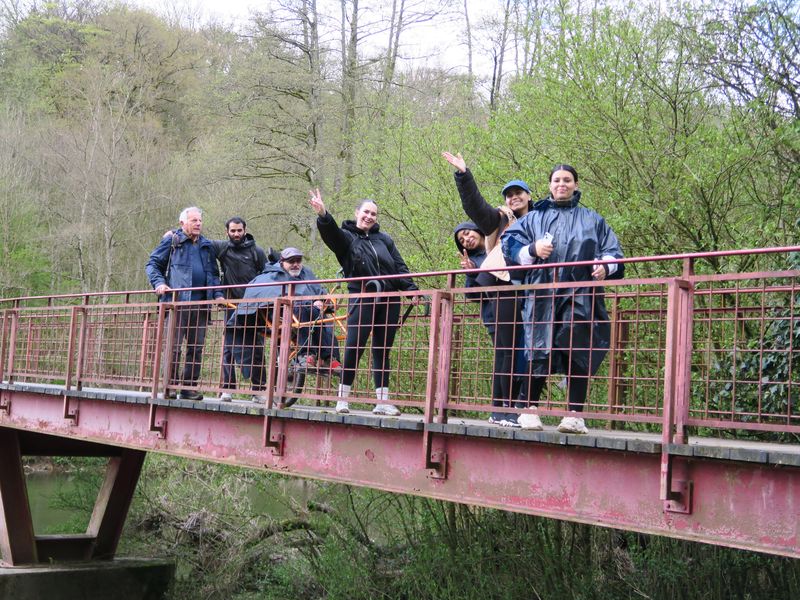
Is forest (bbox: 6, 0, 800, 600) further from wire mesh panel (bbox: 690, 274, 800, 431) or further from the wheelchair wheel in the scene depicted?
the wheelchair wheel

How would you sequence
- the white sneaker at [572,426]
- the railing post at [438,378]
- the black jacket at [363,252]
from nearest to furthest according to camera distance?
the white sneaker at [572,426] < the railing post at [438,378] < the black jacket at [363,252]

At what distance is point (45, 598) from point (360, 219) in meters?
8.02

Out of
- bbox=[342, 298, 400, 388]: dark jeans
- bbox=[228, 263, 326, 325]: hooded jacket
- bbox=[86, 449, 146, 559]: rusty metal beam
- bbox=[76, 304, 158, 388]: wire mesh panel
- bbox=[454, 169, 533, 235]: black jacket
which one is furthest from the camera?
bbox=[86, 449, 146, 559]: rusty metal beam

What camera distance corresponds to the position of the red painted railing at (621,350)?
4902mm

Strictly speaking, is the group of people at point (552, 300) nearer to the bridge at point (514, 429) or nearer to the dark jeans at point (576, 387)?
the dark jeans at point (576, 387)

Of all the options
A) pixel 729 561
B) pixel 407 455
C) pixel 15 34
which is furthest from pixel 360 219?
pixel 15 34

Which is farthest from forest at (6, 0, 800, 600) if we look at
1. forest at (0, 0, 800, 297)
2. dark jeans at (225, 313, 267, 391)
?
dark jeans at (225, 313, 267, 391)

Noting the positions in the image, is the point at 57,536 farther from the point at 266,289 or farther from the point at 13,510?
the point at 266,289

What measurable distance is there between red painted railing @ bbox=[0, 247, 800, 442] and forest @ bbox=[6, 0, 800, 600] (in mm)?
1043

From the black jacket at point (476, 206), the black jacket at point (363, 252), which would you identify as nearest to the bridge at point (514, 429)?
the black jacket at point (363, 252)

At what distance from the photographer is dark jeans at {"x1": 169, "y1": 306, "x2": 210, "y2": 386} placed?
873 cm

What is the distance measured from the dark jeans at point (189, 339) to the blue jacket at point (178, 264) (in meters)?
0.34

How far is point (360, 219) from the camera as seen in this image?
7.55 metres

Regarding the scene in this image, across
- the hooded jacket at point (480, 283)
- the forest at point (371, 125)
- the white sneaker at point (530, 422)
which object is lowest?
the white sneaker at point (530, 422)
